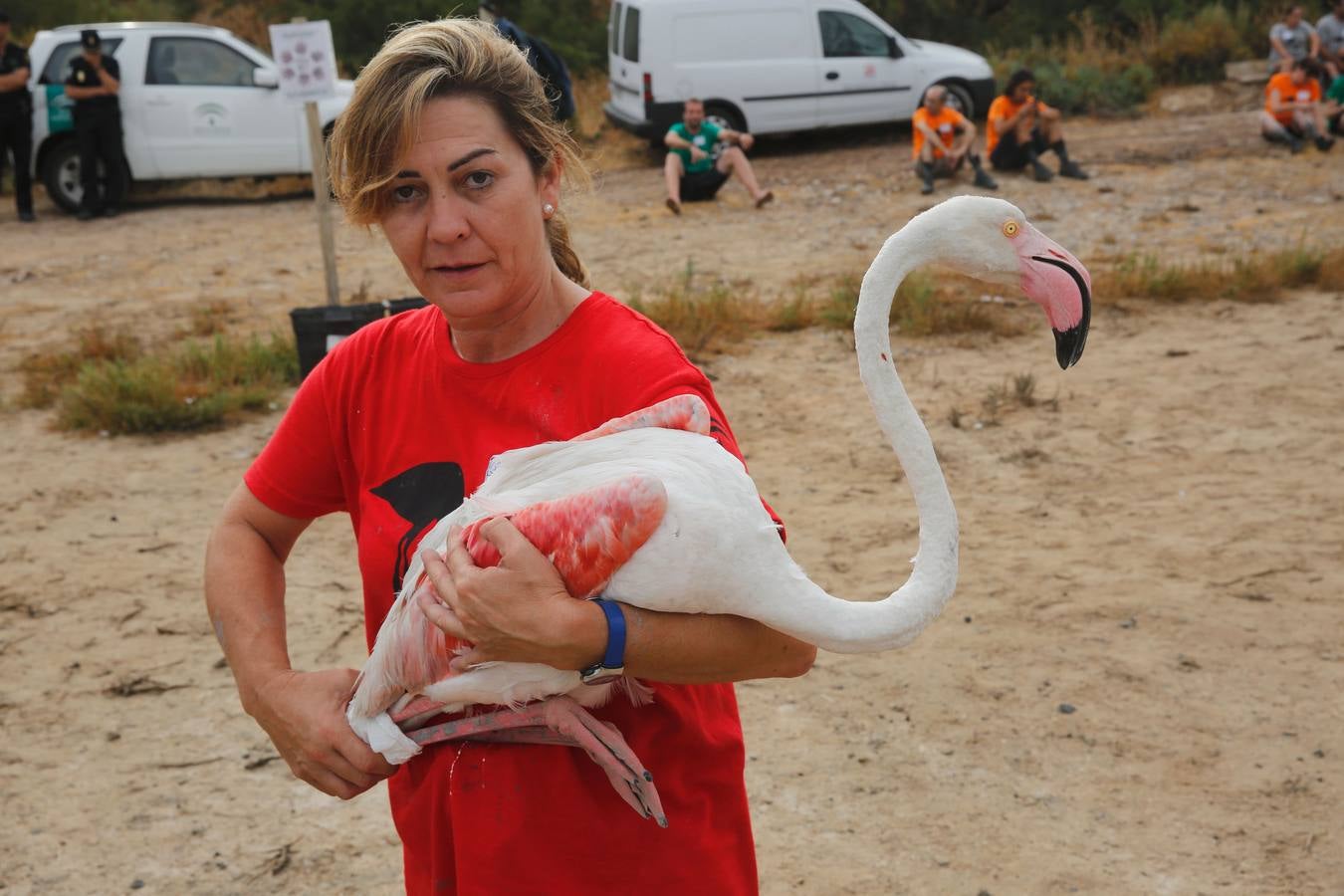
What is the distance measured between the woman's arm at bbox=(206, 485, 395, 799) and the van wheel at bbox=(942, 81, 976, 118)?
45.5 feet

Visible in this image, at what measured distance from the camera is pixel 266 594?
2201 mm

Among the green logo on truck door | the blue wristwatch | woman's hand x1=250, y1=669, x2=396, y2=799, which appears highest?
the green logo on truck door

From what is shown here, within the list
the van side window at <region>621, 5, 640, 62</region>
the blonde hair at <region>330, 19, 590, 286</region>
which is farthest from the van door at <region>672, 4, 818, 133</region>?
the blonde hair at <region>330, 19, 590, 286</region>

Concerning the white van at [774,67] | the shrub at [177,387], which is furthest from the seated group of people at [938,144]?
the shrub at [177,387]

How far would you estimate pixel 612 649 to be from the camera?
1686mm

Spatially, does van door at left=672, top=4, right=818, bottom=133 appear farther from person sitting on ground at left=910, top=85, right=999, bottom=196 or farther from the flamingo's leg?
the flamingo's leg

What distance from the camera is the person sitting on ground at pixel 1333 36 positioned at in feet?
48.2

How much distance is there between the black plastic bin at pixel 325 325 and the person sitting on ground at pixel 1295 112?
10933 mm

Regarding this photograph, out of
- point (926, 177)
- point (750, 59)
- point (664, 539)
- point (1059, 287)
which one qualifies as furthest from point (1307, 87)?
point (664, 539)

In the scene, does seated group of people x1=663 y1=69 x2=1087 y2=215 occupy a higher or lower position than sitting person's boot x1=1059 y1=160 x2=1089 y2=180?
higher

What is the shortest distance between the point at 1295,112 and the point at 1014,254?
13.3 meters

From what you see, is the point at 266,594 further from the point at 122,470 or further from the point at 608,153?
the point at 608,153

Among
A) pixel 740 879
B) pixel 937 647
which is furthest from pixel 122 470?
pixel 740 879

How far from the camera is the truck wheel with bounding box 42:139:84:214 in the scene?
1299 centimetres
